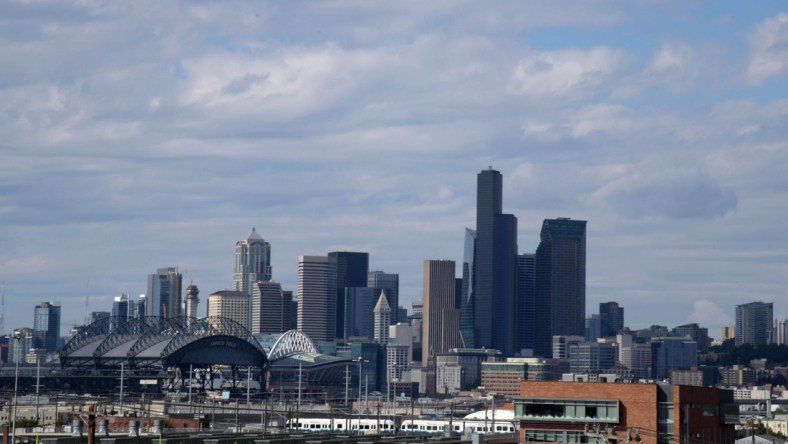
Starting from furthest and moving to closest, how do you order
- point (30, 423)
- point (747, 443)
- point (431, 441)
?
point (30, 423) → point (747, 443) → point (431, 441)

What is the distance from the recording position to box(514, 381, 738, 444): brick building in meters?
126

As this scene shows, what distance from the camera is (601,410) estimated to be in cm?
12650

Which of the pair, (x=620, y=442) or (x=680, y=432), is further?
(x=680, y=432)

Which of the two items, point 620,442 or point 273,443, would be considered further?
point 620,442

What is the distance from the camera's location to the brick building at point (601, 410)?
12650 cm

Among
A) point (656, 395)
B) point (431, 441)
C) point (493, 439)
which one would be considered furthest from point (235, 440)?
point (656, 395)

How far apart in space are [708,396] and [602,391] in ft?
50.7

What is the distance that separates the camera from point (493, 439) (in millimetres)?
125688

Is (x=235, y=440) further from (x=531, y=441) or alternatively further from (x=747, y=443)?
(x=747, y=443)

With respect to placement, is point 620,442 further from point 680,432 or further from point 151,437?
point 151,437

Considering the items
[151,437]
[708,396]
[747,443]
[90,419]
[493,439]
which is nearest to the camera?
[90,419]

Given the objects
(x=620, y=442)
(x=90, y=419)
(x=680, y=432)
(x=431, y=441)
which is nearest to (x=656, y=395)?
(x=680, y=432)

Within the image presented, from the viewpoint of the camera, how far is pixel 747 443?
16912cm

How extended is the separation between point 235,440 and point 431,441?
15.6 meters
